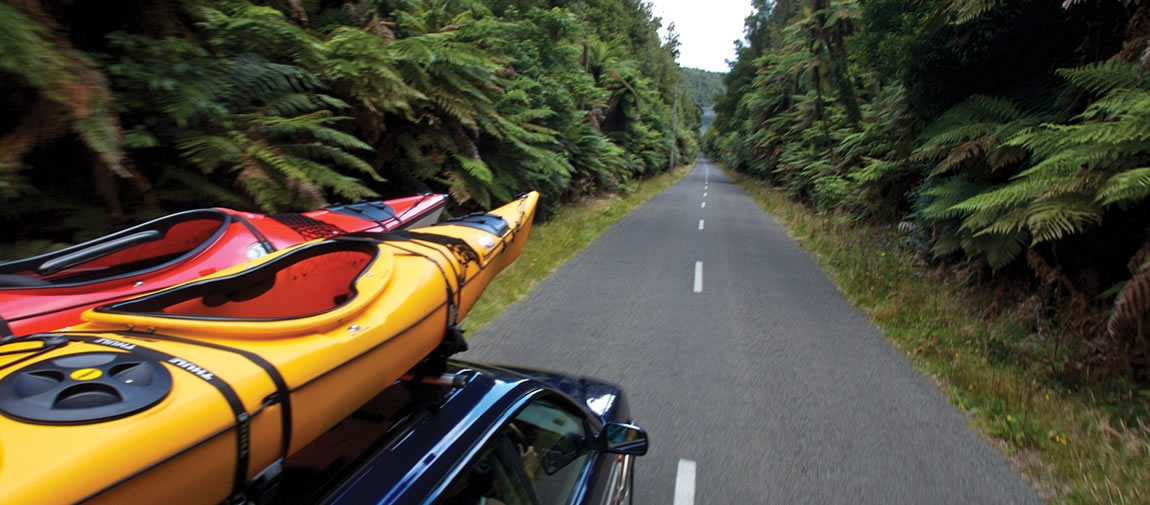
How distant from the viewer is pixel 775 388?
16.1 ft

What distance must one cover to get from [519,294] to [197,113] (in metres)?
3.97

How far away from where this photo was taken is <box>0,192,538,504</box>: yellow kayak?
1093mm

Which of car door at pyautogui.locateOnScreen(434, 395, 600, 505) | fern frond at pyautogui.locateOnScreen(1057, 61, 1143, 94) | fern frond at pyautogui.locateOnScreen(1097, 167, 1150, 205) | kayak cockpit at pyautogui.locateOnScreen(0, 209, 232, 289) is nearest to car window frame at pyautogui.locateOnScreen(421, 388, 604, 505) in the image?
car door at pyautogui.locateOnScreen(434, 395, 600, 505)

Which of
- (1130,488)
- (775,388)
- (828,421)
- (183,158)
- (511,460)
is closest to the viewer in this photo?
(511,460)

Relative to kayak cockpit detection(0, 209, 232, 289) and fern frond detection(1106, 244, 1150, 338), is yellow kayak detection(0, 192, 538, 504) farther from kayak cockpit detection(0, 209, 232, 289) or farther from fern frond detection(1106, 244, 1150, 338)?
fern frond detection(1106, 244, 1150, 338)

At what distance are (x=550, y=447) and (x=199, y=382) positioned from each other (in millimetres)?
1261

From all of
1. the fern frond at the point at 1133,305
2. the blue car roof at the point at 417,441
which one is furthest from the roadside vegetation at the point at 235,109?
the fern frond at the point at 1133,305

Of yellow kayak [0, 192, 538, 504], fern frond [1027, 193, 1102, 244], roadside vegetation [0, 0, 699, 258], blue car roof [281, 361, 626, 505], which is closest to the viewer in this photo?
yellow kayak [0, 192, 538, 504]

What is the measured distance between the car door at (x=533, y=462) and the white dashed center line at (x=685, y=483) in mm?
1167

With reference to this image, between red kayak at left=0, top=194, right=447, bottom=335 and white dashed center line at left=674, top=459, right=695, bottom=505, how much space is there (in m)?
3.09

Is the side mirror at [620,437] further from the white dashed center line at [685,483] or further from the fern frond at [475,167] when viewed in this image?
the fern frond at [475,167]

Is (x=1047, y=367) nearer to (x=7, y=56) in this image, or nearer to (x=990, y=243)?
(x=990, y=243)

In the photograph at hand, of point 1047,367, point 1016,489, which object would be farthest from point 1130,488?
point 1047,367

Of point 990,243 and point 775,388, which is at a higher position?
point 990,243
